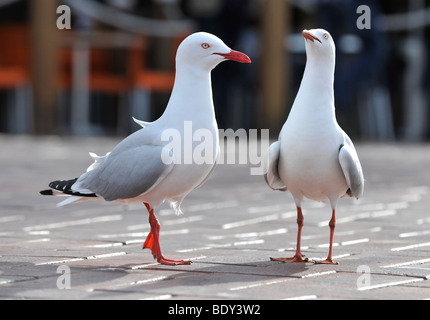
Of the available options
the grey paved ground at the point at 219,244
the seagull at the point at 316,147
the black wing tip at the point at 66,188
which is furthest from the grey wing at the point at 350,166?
the black wing tip at the point at 66,188

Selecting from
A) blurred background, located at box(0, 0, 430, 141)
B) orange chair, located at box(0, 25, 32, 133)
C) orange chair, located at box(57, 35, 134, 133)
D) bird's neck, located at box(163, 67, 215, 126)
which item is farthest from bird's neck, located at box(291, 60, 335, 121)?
orange chair, located at box(57, 35, 134, 133)

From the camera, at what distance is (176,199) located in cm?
372

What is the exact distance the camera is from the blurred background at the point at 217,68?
31.6 feet

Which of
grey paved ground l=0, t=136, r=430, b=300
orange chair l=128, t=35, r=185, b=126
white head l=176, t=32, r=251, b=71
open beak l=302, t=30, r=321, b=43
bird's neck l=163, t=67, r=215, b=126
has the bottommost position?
grey paved ground l=0, t=136, r=430, b=300

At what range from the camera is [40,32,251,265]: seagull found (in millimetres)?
3453

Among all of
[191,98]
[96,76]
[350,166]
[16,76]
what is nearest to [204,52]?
[191,98]

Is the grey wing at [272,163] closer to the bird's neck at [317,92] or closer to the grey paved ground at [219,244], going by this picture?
the bird's neck at [317,92]

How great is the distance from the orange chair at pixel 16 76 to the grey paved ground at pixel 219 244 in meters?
2.67

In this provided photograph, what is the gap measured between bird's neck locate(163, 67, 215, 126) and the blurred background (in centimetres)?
580

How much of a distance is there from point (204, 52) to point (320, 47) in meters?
0.40

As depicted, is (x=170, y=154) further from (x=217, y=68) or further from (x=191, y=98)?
(x=217, y=68)

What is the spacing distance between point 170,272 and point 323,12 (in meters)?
6.74

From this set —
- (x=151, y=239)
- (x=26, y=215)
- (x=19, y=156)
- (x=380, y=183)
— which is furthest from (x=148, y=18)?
(x=151, y=239)

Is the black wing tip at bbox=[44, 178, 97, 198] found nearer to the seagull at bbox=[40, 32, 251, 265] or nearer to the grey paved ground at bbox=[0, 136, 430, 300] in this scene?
the seagull at bbox=[40, 32, 251, 265]
